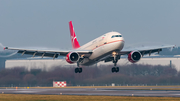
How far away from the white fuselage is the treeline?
21037mm

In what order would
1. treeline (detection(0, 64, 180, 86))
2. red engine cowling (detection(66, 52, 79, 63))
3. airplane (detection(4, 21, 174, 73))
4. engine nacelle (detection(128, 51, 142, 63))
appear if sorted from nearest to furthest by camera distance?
1. airplane (detection(4, 21, 174, 73))
2. red engine cowling (detection(66, 52, 79, 63))
3. engine nacelle (detection(128, 51, 142, 63))
4. treeline (detection(0, 64, 180, 86))

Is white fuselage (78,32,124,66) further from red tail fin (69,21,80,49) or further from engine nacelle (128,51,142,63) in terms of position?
red tail fin (69,21,80,49)

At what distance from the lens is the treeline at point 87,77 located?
7438 centimetres

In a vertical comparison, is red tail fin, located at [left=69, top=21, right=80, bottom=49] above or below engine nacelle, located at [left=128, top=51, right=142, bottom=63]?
above

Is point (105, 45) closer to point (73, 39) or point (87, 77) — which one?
point (73, 39)

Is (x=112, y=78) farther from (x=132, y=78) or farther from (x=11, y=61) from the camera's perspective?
(x=11, y=61)

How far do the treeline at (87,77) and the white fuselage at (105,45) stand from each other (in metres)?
21.0

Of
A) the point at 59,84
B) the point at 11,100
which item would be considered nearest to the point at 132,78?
the point at 59,84

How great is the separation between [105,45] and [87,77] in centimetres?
2657

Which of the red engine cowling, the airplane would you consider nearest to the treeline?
the airplane

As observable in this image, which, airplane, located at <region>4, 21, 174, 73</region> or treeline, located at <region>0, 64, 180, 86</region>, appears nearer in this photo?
airplane, located at <region>4, 21, 174, 73</region>

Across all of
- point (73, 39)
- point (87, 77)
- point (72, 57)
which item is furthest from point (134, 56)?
point (87, 77)

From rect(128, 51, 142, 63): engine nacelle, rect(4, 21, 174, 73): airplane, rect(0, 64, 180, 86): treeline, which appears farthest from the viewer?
rect(0, 64, 180, 86): treeline

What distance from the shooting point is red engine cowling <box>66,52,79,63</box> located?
52.2 m
